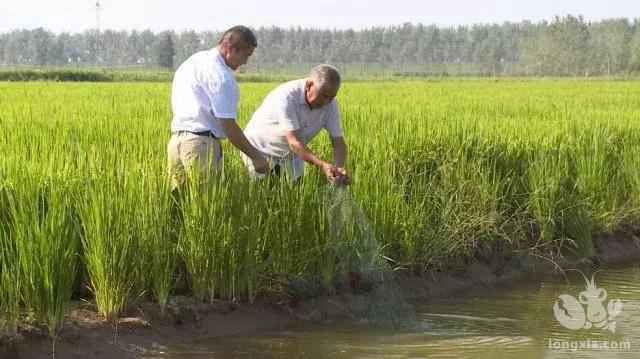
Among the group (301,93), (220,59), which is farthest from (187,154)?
(301,93)

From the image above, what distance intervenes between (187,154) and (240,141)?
41cm

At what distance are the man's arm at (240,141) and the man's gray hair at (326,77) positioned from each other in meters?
0.58

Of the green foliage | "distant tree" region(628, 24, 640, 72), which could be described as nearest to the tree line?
"distant tree" region(628, 24, 640, 72)

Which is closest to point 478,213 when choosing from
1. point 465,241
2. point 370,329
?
point 465,241

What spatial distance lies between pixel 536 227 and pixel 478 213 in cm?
92

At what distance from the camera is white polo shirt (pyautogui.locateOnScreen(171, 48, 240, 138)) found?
19.3 ft

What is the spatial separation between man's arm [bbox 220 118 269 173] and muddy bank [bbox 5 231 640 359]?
0.87m

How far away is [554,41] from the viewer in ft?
368

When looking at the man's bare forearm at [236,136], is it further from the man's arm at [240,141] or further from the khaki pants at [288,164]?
the khaki pants at [288,164]

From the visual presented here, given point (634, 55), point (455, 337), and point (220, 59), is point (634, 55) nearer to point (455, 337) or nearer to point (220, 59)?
point (455, 337)

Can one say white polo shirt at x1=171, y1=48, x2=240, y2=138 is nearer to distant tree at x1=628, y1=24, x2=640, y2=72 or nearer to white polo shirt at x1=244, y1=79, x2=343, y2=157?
white polo shirt at x1=244, y1=79, x2=343, y2=157

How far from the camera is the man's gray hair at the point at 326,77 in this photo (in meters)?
6.16

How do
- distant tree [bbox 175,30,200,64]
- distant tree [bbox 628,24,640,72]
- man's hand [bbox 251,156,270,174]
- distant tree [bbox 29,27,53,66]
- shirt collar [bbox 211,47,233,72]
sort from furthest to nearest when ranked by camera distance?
distant tree [bbox 175,30,200,64], distant tree [bbox 29,27,53,66], distant tree [bbox 628,24,640,72], man's hand [bbox 251,156,270,174], shirt collar [bbox 211,47,233,72]

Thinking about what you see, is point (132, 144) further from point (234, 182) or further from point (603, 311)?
point (603, 311)
